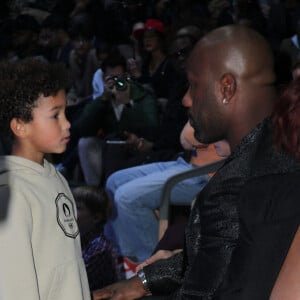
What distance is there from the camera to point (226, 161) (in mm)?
2500

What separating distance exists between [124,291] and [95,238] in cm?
101

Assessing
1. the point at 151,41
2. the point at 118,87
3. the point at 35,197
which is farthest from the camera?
the point at 151,41

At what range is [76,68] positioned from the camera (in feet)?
28.1

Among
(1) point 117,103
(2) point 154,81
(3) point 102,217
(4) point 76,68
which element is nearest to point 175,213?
(3) point 102,217

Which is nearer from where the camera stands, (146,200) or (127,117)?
(146,200)

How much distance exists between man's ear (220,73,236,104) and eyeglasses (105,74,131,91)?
10.7ft

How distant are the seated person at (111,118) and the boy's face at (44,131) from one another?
125 inches

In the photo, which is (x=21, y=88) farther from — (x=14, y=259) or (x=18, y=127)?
(x=14, y=259)

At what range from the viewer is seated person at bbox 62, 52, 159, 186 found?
19.9 ft

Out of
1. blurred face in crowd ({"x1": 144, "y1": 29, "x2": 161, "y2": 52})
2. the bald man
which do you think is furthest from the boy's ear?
blurred face in crowd ({"x1": 144, "y1": 29, "x2": 161, "y2": 52})

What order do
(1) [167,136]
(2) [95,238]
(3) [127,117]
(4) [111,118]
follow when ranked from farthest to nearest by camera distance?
(4) [111,118], (3) [127,117], (1) [167,136], (2) [95,238]

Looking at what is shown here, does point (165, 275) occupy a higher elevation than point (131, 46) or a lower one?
higher

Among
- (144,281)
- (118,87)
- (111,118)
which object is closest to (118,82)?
(118,87)

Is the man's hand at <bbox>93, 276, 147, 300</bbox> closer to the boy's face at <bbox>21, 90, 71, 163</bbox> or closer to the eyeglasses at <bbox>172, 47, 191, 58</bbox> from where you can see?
the boy's face at <bbox>21, 90, 71, 163</bbox>
